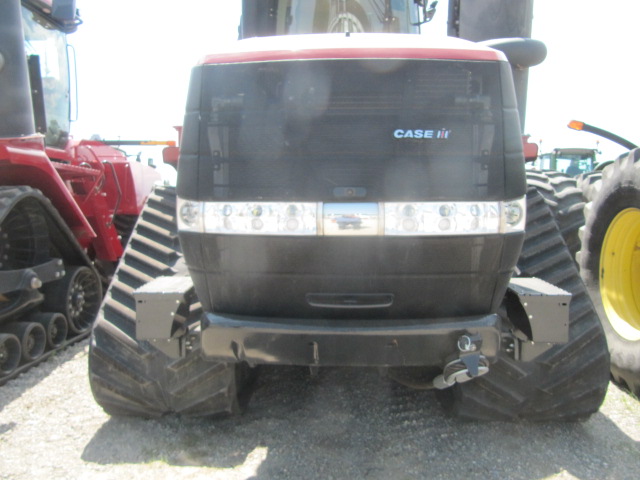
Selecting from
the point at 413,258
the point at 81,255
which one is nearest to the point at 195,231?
the point at 413,258

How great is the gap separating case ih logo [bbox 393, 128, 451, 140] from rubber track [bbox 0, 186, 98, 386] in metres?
2.49

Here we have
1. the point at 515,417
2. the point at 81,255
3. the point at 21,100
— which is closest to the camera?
the point at 515,417

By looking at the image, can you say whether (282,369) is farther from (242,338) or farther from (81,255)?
(81,255)

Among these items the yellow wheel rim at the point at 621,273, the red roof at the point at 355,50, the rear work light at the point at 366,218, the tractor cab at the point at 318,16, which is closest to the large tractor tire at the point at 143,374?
the rear work light at the point at 366,218

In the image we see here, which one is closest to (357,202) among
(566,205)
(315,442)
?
(315,442)

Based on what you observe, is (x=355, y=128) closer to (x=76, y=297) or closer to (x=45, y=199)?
(x=45, y=199)

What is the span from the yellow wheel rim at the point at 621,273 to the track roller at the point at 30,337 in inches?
144

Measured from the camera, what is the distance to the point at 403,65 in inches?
84.3

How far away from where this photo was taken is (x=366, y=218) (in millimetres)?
2107

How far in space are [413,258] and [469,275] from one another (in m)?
0.23

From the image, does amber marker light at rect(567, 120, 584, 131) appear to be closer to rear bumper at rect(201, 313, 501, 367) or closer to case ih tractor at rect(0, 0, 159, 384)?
rear bumper at rect(201, 313, 501, 367)

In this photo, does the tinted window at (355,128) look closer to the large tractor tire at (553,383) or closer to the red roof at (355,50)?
the red roof at (355,50)

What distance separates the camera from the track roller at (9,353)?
364cm

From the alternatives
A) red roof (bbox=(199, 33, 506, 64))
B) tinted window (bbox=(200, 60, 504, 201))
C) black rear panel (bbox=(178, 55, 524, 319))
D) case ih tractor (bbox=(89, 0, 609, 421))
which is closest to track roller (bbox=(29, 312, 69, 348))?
case ih tractor (bbox=(89, 0, 609, 421))
